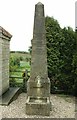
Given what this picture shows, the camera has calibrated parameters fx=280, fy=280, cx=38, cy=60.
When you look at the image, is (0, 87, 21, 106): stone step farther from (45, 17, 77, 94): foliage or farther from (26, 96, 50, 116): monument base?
(45, 17, 77, 94): foliage

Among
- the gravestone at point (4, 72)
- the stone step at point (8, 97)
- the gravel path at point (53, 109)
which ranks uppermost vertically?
the gravestone at point (4, 72)

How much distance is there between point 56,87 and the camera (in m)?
19.6

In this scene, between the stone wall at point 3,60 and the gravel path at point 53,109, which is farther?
the stone wall at point 3,60

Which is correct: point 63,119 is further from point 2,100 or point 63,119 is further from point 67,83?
point 67,83

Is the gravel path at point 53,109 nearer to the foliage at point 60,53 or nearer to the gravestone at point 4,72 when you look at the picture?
the gravestone at point 4,72

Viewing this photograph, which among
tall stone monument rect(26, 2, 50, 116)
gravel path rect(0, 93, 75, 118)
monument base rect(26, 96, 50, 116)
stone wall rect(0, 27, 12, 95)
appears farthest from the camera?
stone wall rect(0, 27, 12, 95)

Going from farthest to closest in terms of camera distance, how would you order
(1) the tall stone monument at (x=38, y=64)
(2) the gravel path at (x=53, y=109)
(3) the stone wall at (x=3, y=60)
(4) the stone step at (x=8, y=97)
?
(3) the stone wall at (x=3, y=60) → (4) the stone step at (x=8, y=97) → (1) the tall stone monument at (x=38, y=64) → (2) the gravel path at (x=53, y=109)

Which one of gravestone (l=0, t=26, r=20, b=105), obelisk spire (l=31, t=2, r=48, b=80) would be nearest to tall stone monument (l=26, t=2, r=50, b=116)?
obelisk spire (l=31, t=2, r=48, b=80)

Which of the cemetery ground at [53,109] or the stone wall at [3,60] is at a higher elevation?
the stone wall at [3,60]

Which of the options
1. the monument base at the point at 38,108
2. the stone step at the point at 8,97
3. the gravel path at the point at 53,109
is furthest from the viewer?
the stone step at the point at 8,97

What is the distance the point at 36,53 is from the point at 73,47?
5.81 metres

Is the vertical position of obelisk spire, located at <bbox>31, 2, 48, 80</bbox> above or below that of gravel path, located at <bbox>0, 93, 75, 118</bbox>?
above

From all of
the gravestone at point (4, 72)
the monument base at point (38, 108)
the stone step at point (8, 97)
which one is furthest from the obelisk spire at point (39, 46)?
the gravestone at point (4, 72)

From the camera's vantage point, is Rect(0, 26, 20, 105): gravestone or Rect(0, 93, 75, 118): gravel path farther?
Rect(0, 26, 20, 105): gravestone
